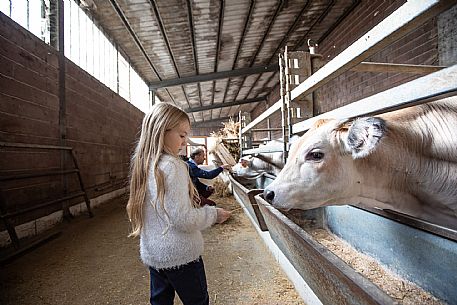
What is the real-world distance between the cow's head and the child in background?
0.51 meters

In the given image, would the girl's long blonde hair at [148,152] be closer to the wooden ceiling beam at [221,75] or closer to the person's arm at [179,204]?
the person's arm at [179,204]

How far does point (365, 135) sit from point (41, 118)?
4735mm

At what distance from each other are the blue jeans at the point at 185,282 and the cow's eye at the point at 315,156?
89 cm

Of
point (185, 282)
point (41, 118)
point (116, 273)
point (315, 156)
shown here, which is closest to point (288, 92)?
point (315, 156)

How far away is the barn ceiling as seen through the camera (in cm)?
612

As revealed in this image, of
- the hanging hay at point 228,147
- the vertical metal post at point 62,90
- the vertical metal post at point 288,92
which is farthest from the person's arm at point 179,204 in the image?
the hanging hay at point 228,147

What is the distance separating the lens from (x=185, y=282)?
1.39 meters

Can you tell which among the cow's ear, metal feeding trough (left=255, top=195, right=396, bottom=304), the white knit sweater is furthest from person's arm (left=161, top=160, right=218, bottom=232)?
the cow's ear

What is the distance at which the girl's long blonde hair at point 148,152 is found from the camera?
141cm

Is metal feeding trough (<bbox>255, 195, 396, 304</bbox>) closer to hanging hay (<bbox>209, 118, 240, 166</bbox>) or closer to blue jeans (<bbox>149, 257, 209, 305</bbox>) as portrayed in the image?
blue jeans (<bbox>149, 257, 209, 305</bbox>)

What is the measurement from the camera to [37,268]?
118 inches

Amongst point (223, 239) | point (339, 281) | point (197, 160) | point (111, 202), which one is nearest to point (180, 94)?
point (111, 202)

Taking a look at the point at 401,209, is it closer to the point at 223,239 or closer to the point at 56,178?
the point at 223,239

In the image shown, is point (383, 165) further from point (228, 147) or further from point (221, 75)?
point (221, 75)
